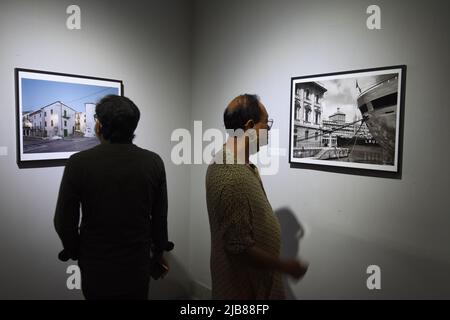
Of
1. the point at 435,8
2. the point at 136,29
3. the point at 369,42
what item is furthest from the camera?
the point at 136,29

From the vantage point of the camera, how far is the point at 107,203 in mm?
1262

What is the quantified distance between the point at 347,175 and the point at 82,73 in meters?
1.67

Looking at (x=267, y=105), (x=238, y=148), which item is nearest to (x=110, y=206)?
(x=238, y=148)

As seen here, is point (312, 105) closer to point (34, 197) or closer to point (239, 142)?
point (239, 142)

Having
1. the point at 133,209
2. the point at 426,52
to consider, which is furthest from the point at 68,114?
the point at 426,52

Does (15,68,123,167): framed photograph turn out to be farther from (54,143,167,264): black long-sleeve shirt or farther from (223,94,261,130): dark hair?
(223,94,261,130): dark hair

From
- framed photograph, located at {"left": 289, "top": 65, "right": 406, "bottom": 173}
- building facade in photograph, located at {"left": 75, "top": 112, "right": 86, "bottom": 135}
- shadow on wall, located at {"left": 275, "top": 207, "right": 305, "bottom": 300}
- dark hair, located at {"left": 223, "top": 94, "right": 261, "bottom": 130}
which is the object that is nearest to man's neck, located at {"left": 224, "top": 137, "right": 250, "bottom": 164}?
dark hair, located at {"left": 223, "top": 94, "right": 261, "bottom": 130}

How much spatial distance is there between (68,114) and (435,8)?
77.7 inches

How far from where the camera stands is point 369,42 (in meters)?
1.69

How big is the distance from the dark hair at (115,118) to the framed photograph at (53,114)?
774mm

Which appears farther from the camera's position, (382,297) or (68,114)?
(68,114)

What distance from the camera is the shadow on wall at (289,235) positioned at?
2.05 m

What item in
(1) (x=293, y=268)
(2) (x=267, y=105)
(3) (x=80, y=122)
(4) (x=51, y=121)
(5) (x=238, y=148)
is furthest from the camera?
(2) (x=267, y=105)

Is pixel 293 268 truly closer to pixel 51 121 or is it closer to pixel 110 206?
pixel 110 206
